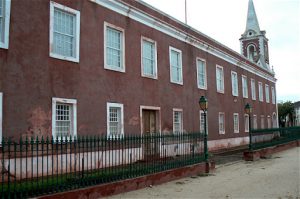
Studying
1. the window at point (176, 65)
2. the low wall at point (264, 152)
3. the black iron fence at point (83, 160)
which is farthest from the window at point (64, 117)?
the low wall at point (264, 152)

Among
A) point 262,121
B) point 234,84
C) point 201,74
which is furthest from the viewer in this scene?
point 262,121

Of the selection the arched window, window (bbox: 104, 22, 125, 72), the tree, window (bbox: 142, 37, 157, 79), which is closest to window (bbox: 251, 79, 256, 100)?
the arched window

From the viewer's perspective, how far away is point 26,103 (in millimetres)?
11891

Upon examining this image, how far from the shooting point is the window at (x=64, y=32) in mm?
13152

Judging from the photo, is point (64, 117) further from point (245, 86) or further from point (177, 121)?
point (245, 86)

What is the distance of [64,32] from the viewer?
45.2 feet

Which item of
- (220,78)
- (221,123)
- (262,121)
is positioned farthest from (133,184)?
(262,121)

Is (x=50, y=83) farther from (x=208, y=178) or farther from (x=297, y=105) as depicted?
(x=297, y=105)

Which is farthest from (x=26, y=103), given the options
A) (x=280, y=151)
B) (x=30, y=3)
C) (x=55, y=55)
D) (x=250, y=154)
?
(x=280, y=151)

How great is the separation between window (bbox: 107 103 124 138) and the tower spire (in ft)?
133

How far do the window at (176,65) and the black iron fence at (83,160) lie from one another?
6.58 metres

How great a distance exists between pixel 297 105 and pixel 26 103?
121 meters

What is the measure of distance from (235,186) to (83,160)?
17.0 feet

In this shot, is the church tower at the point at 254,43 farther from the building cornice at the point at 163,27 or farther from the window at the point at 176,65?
the window at the point at 176,65
